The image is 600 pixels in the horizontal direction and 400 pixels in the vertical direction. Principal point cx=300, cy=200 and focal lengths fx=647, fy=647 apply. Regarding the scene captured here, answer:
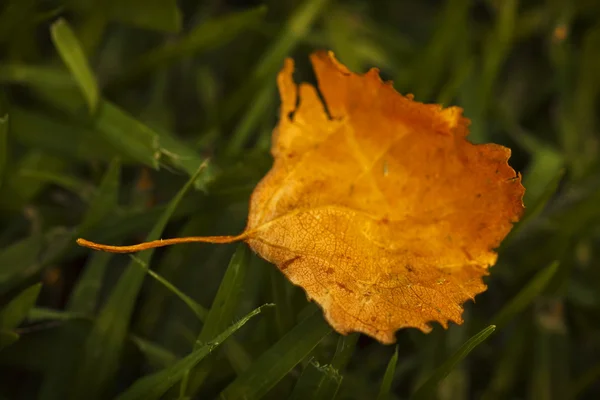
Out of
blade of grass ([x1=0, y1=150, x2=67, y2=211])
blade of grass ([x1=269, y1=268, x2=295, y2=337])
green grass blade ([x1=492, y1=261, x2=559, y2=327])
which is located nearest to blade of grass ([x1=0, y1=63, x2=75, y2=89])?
blade of grass ([x1=0, y1=150, x2=67, y2=211])

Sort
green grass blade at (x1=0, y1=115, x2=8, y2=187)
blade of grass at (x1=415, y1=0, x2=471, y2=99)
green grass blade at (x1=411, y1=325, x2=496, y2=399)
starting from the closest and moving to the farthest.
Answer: green grass blade at (x1=411, y1=325, x2=496, y2=399)
green grass blade at (x1=0, y1=115, x2=8, y2=187)
blade of grass at (x1=415, y1=0, x2=471, y2=99)

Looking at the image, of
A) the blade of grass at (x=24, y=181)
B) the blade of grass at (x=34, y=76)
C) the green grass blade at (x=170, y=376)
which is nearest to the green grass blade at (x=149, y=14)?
the blade of grass at (x=34, y=76)

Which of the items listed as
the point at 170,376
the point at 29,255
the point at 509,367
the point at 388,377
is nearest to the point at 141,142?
the point at 29,255

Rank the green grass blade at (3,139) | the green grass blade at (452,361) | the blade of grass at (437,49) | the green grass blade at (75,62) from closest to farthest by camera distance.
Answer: the green grass blade at (452,361)
the green grass blade at (3,139)
the green grass blade at (75,62)
the blade of grass at (437,49)

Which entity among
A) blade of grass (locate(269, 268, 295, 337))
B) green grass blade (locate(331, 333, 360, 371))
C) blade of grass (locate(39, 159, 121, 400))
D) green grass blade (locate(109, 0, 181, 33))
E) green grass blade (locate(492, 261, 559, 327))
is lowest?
blade of grass (locate(39, 159, 121, 400))

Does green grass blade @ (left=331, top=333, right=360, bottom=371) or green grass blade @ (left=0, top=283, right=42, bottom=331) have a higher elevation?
green grass blade @ (left=331, top=333, right=360, bottom=371)

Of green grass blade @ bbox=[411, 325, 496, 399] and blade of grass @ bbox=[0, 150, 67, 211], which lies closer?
green grass blade @ bbox=[411, 325, 496, 399]

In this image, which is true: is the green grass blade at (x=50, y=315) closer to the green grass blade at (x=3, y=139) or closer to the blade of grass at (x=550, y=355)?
the green grass blade at (x=3, y=139)

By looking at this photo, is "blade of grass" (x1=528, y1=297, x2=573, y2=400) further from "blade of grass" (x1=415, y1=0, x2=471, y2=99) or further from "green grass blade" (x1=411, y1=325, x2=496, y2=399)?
"blade of grass" (x1=415, y1=0, x2=471, y2=99)
